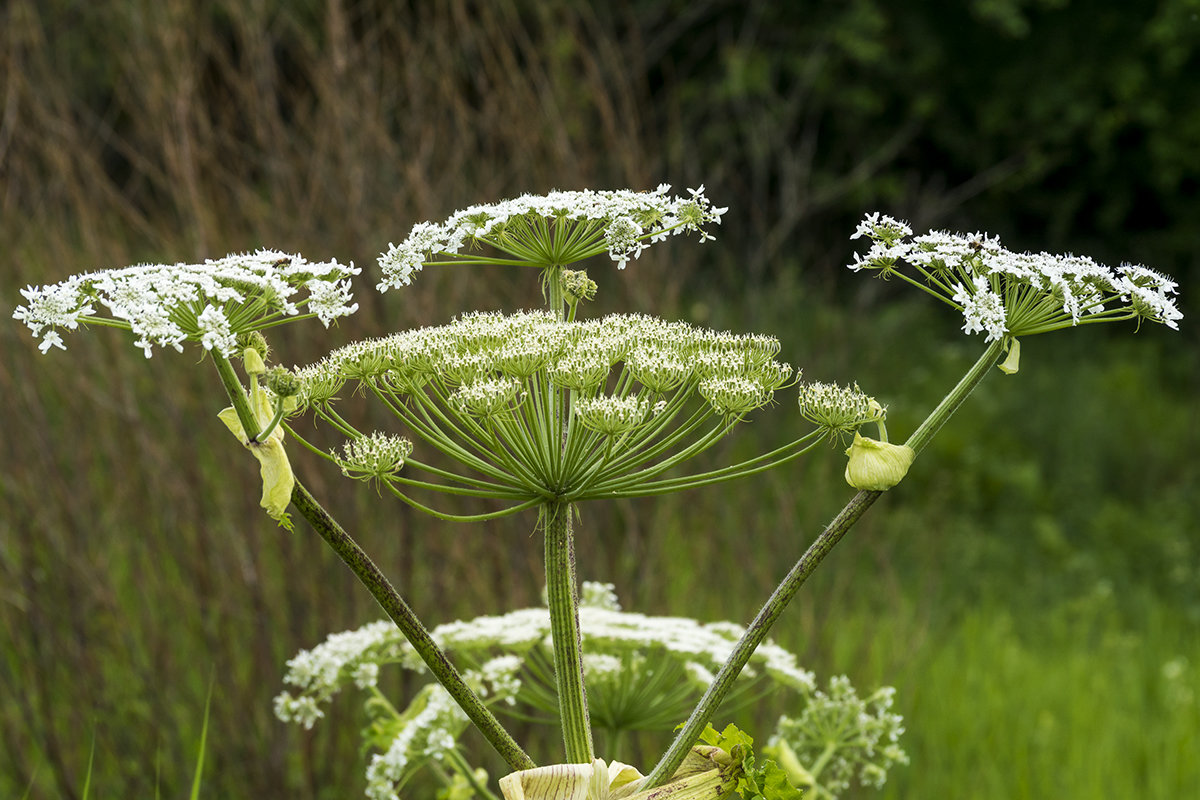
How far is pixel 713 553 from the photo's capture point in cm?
450

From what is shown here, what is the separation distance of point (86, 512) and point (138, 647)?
2.26 feet

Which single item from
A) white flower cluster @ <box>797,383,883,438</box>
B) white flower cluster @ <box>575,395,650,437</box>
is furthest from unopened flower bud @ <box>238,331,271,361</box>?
white flower cluster @ <box>797,383,883,438</box>

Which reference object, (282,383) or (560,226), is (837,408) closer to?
(560,226)

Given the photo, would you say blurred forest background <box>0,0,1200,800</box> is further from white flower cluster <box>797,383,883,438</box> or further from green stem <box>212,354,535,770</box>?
white flower cluster <box>797,383,883,438</box>

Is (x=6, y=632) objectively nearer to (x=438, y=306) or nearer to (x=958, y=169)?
(x=438, y=306)

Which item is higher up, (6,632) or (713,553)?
(713,553)

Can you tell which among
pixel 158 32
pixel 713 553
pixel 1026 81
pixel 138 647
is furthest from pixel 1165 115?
pixel 138 647

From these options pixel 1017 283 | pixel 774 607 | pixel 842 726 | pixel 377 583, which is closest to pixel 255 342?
pixel 377 583

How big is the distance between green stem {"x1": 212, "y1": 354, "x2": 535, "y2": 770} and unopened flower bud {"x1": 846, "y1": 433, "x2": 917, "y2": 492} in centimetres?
42

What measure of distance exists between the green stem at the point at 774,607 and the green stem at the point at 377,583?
16 centimetres

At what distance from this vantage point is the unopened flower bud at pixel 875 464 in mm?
1115

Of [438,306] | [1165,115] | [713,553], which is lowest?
[713,553]

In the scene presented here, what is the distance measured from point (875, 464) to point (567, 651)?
0.37 m

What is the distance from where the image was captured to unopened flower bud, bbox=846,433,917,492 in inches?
43.9
